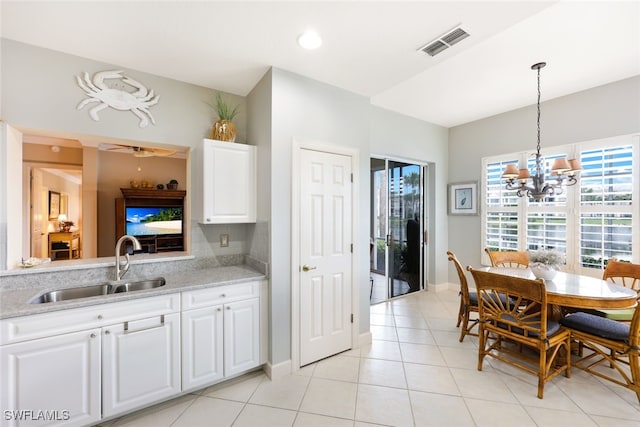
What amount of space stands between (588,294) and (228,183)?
3165 mm

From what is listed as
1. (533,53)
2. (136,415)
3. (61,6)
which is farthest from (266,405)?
(533,53)

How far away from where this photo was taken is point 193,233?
2.63 meters

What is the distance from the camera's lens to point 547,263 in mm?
2572

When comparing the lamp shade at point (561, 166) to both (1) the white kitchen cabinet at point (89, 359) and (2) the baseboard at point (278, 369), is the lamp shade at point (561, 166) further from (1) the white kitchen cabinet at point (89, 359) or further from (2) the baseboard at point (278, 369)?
(1) the white kitchen cabinet at point (89, 359)

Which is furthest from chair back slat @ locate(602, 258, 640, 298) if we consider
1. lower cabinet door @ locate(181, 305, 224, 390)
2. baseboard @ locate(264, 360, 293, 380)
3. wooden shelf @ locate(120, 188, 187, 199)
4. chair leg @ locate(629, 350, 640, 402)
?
wooden shelf @ locate(120, 188, 187, 199)

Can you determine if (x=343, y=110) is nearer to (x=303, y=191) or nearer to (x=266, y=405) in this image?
(x=303, y=191)

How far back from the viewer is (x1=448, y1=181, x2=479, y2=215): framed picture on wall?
14.7ft

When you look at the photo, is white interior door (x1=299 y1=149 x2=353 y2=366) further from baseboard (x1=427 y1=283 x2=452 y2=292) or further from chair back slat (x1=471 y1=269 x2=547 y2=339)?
baseboard (x1=427 y1=283 x2=452 y2=292)

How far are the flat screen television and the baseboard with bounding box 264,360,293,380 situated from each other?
417cm

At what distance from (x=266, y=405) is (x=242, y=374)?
475mm

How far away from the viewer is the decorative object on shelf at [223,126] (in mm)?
2564

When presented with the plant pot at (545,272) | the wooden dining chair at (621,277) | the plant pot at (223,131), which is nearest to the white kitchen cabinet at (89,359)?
the plant pot at (223,131)

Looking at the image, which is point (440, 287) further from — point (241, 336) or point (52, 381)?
point (52, 381)

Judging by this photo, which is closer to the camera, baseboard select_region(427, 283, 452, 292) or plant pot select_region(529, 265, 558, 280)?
plant pot select_region(529, 265, 558, 280)
